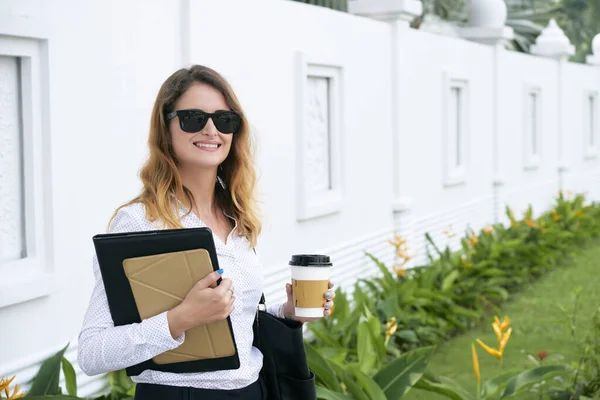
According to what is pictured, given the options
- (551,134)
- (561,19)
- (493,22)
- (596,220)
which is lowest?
(596,220)

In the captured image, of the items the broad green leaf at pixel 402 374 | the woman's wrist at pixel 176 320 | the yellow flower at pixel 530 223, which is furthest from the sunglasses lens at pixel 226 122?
the yellow flower at pixel 530 223

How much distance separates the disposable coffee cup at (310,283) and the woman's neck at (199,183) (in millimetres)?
281

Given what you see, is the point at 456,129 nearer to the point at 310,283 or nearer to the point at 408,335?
the point at 408,335

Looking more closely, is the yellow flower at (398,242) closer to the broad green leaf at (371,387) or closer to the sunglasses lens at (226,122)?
the broad green leaf at (371,387)

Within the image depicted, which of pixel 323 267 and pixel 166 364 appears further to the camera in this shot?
pixel 323 267

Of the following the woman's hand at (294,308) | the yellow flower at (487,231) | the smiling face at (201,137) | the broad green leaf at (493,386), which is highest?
the smiling face at (201,137)

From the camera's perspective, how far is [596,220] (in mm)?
12844

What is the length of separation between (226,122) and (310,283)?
1.55 ft

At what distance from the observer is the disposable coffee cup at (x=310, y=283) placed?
2.55m

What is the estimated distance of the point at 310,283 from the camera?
2551 millimetres

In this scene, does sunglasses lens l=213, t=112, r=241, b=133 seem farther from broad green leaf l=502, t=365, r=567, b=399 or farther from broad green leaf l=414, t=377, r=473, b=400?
broad green leaf l=502, t=365, r=567, b=399

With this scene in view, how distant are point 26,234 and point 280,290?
2.33m

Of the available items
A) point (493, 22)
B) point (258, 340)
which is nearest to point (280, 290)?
point (258, 340)

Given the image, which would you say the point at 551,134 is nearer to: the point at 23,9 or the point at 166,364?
the point at 23,9
